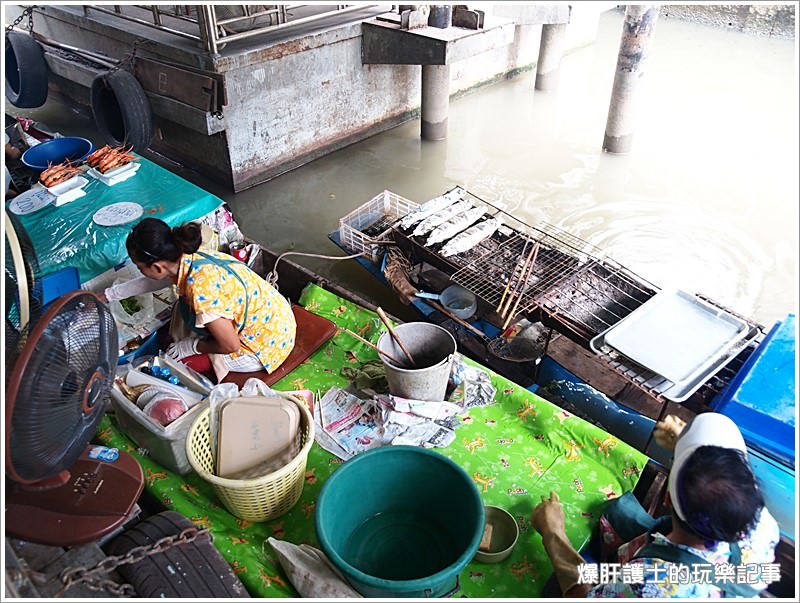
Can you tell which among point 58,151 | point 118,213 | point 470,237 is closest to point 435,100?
point 470,237

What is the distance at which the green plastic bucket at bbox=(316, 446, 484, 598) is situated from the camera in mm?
2436

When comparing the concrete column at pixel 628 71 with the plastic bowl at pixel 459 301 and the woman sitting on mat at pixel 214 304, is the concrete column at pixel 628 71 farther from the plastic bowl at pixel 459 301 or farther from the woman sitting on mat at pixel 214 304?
the woman sitting on mat at pixel 214 304

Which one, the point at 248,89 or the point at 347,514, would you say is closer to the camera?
the point at 347,514

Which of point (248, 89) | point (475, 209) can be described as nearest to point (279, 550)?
point (475, 209)

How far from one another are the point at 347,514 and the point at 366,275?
10.7 ft

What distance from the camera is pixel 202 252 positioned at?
3.05m

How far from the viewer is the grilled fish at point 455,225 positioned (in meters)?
4.36

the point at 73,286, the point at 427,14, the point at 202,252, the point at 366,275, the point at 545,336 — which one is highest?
the point at 427,14

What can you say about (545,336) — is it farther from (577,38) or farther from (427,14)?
(577,38)

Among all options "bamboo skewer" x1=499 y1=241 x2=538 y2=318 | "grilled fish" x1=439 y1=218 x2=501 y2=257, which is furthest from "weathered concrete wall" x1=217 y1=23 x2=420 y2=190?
"bamboo skewer" x1=499 y1=241 x2=538 y2=318

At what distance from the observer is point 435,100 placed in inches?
292

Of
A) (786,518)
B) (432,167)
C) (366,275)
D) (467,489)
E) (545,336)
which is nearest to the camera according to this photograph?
(467,489)

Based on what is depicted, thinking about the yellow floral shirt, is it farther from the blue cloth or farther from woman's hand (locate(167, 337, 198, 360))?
the blue cloth

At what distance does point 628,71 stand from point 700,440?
6062 mm
